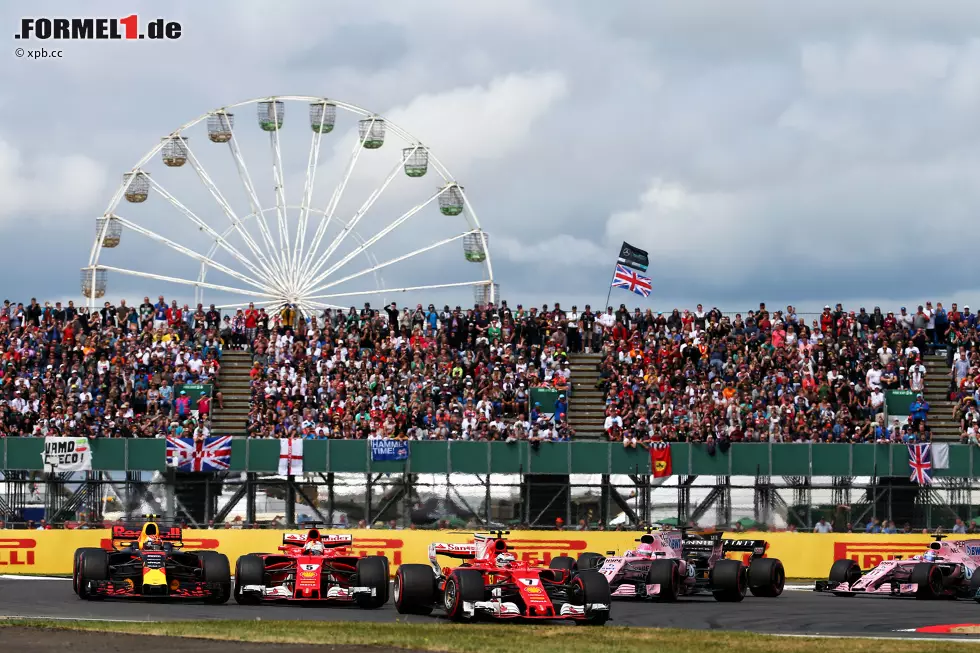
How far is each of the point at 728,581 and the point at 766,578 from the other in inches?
62.4

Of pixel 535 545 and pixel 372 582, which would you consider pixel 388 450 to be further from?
pixel 372 582

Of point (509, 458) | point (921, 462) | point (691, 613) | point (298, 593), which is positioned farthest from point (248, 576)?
point (921, 462)

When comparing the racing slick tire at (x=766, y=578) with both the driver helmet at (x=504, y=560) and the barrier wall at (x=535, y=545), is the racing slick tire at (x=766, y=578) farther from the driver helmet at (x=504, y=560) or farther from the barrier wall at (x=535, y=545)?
the driver helmet at (x=504, y=560)

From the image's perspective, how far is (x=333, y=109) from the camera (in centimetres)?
6203

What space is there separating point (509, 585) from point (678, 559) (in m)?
7.31

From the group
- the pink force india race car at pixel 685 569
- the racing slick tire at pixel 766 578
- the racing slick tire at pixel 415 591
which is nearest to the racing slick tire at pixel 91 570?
the racing slick tire at pixel 415 591

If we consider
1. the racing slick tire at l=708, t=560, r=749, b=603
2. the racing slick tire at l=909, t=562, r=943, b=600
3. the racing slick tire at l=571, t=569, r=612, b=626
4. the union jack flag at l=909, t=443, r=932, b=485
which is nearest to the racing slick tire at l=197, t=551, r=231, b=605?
the racing slick tire at l=571, t=569, r=612, b=626

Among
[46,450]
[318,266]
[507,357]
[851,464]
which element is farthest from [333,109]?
[851,464]

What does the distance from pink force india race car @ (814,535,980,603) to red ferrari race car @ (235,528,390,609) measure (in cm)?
1075

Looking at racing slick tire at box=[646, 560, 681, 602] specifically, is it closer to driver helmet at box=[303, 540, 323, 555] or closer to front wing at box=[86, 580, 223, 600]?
driver helmet at box=[303, 540, 323, 555]

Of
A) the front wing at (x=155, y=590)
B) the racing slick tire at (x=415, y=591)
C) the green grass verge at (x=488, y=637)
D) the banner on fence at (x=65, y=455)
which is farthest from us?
the banner on fence at (x=65, y=455)

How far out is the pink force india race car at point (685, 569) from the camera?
2978 centimetres

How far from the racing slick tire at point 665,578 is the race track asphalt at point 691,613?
16.7 inches

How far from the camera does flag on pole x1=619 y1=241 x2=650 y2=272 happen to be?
54.5 metres
